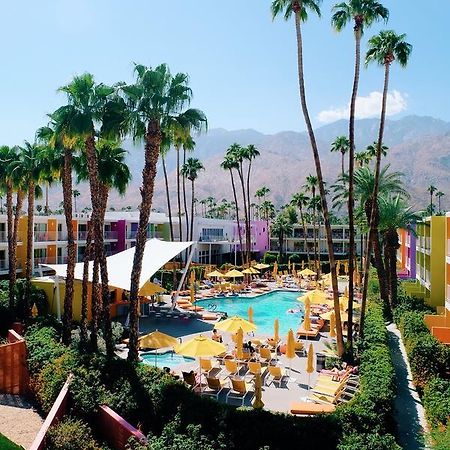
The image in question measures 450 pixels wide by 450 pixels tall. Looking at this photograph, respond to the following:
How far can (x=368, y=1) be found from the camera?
21.7 meters

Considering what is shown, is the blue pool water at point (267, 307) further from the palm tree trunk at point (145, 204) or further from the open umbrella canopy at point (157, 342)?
the palm tree trunk at point (145, 204)

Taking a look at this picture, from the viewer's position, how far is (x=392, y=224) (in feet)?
108

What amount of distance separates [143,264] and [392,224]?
17.5 meters

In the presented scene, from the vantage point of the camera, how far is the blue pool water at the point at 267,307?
111 feet

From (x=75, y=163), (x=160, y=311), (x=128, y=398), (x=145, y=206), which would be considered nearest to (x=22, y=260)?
(x=160, y=311)

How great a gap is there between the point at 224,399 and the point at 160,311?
17262 mm

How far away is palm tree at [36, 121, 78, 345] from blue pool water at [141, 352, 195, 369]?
3243 mm

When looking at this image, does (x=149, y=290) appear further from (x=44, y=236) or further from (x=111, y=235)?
(x=111, y=235)

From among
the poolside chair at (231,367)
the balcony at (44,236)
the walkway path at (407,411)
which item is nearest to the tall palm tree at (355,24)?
the walkway path at (407,411)

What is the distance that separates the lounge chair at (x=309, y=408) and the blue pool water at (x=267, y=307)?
50.4ft

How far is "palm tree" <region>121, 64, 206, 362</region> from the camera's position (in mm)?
17000

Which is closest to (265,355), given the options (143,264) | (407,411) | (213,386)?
(213,386)

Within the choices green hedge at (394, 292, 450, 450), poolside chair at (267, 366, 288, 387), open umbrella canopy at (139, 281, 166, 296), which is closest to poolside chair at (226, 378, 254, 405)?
poolside chair at (267, 366, 288, 387)

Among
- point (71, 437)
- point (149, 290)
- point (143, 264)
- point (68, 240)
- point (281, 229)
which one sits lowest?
point (71, 437)
